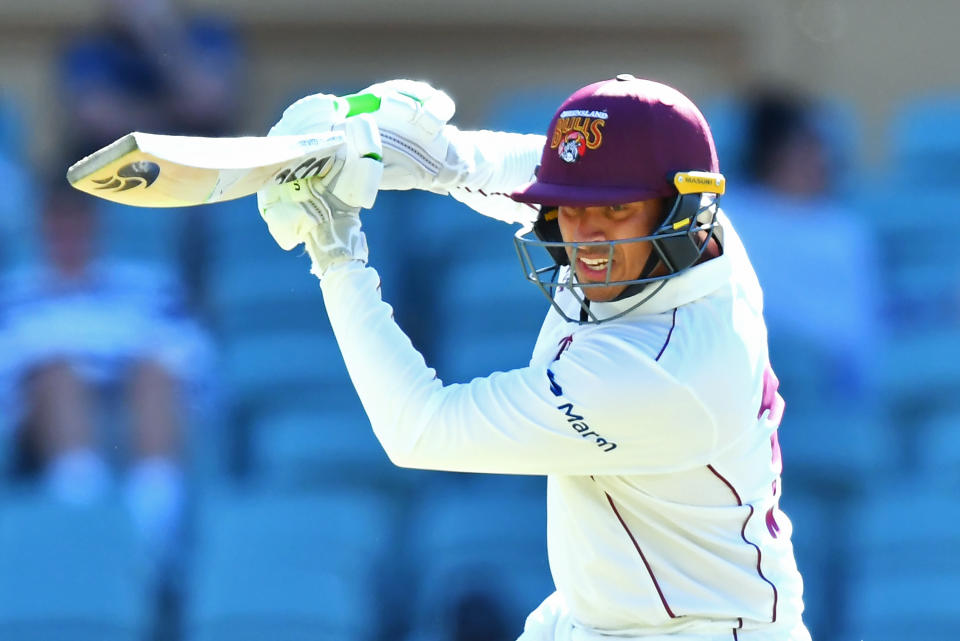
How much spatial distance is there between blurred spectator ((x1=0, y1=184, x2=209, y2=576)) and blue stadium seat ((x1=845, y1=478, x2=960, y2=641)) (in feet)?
7.84

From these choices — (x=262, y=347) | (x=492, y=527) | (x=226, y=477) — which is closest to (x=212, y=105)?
(x=262, y=347)

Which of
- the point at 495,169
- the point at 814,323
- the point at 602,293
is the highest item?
the point at 495,169

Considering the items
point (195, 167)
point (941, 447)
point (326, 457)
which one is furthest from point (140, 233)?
point (195, 167)

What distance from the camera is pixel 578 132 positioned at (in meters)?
Result: 2.66

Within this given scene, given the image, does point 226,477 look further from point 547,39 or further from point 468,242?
point 547,39

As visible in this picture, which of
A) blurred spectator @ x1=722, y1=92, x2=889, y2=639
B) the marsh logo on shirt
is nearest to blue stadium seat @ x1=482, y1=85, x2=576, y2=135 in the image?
blurred spectator @ x1=722, y1=92, x2=889, y2=639

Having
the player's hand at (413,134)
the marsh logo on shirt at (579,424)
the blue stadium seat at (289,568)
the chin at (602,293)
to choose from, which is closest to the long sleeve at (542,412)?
the marsh logo on shirt at (579,424)

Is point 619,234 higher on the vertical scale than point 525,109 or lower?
lower

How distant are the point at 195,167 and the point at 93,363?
3.37 m

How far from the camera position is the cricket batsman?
8.50 ft

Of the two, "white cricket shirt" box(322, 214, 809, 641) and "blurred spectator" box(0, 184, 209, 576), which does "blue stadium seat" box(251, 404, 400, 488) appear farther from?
"white cricket shirt" box(322, 214, 809, 641)

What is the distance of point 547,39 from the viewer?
655 cm

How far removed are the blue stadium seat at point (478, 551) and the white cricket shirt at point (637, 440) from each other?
222 centimetres

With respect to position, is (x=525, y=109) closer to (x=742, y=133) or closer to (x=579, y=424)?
(x=742, y=133)
